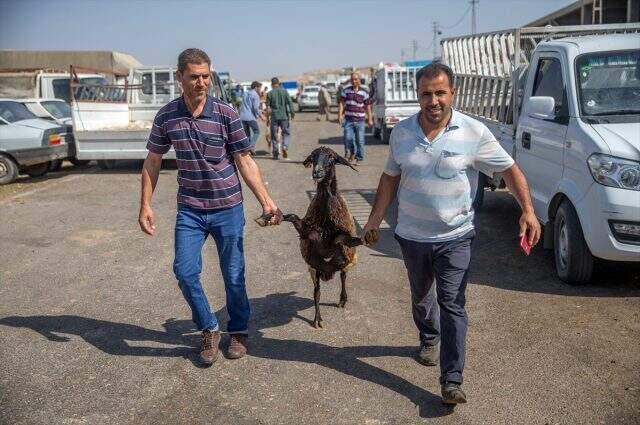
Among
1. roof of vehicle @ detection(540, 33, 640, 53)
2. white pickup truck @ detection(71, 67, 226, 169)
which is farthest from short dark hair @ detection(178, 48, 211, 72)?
white pickup truck @ detection(71, 67, 226, 169)

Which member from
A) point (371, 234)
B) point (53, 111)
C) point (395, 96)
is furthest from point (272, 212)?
point (395, 96)

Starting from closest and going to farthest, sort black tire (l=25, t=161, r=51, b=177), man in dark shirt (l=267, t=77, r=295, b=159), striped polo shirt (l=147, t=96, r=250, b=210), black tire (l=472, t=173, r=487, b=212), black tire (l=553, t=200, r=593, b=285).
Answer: striped polo shirt (l=147, t=96, r=250, b=210) < black tire (l=553, t=200, r=593, b=285) < black tire (l=472, t=173, r=487, b=212) < black tire (l=25, t=161, r=51, b=177) < man in dark shirt (l=267, t=77, r=295, b=159)

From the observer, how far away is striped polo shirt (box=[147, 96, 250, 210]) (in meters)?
4.30

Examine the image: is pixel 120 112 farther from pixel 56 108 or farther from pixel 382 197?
pixel 382 197

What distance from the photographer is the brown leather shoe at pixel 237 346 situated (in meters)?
4.50

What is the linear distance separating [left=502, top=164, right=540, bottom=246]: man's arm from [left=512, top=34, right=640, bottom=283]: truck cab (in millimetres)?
1737

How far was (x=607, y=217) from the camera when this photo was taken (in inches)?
202

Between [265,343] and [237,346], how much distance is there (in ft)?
0.99

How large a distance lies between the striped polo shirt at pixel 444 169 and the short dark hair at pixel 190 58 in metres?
1.41

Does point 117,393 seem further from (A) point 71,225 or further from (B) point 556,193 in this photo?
(A) point 71,225

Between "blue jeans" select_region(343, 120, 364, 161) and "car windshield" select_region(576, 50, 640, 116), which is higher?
"car windshield" select_region(576, 50, 640, 116)

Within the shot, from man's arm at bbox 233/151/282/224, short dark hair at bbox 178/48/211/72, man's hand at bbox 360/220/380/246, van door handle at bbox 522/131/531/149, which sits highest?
short dark hair at bbox 178/48/211/72

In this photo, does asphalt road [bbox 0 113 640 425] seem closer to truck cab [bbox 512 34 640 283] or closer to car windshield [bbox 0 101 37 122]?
truck cab [bbox 512 34 640 283]

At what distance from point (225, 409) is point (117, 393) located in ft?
2.53
